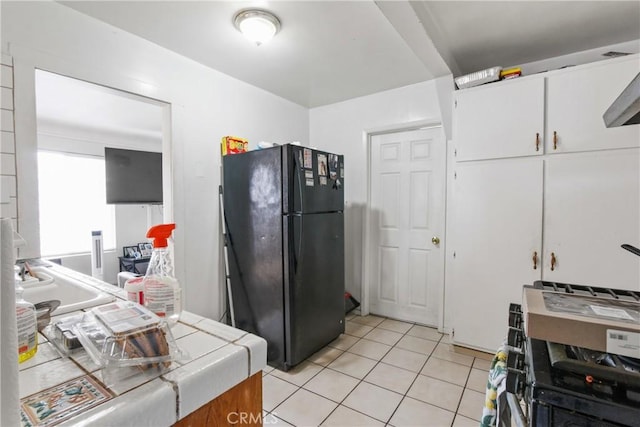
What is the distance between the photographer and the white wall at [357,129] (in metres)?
2.97

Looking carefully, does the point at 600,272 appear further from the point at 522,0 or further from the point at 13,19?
the point at 13,19

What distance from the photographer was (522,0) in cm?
175

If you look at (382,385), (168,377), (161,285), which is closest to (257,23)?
(161,285)

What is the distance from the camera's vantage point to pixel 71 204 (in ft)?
15.3

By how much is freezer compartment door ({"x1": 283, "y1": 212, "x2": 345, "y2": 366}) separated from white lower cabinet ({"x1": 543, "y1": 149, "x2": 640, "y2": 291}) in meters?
1.58

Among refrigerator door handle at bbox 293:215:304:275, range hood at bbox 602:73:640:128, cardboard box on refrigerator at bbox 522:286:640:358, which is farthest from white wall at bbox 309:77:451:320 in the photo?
cardboard box on refrigerator at bbox 522:286:640:358

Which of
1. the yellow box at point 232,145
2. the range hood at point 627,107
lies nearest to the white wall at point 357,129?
the yellow box at point 232,145

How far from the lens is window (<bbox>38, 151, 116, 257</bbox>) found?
4406 mm

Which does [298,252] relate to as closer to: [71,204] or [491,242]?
[491,242]

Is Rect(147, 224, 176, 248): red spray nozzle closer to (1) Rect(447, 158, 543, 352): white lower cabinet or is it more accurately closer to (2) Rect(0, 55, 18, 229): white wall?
(2) Rect(0, 55, 18, 229): white wall

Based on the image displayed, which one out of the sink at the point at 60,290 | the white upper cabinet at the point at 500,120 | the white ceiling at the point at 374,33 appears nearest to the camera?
the sink at the point at 60,290

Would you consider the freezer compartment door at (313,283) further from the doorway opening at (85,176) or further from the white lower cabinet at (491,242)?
the doorway opening at (85,176)

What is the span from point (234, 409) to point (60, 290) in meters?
1.16

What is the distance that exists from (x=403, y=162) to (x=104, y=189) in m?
4.86
